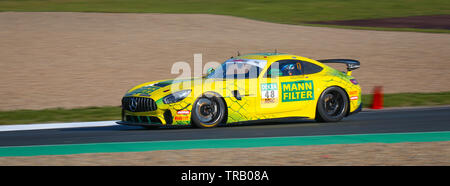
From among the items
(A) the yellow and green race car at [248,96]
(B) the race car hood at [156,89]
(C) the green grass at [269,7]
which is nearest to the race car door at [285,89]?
(A) the yellow and green race car at [248,96]

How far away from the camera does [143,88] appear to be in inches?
435

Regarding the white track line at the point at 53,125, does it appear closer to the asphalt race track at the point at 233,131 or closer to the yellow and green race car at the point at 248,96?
the asphalt race track at the point at 233,131

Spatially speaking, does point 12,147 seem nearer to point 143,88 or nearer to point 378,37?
point 143,88

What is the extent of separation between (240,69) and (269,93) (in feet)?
2.34

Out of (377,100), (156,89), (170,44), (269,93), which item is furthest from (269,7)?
(156,89)

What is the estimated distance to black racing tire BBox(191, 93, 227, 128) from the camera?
10.5 meters

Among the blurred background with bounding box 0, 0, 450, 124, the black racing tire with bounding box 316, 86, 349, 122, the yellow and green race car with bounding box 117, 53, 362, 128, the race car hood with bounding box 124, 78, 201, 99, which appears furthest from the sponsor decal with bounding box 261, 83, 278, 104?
the blurred background with bounding box 0, 0, 450, 124

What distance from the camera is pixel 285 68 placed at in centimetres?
1126

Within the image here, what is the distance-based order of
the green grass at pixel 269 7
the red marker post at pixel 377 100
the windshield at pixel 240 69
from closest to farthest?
the windshield at pixel 240 69 < the red marker post at pixel 377 100 < the green grass at pixel 269 7

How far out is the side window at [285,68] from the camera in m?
11.1

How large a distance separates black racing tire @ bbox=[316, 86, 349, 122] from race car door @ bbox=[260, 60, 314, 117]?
0.95ft

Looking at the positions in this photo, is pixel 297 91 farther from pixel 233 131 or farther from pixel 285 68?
pixel 233 131

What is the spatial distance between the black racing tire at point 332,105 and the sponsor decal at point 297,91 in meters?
0.28

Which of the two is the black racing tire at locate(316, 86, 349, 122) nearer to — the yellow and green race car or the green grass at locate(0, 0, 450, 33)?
the yellow and green race car
